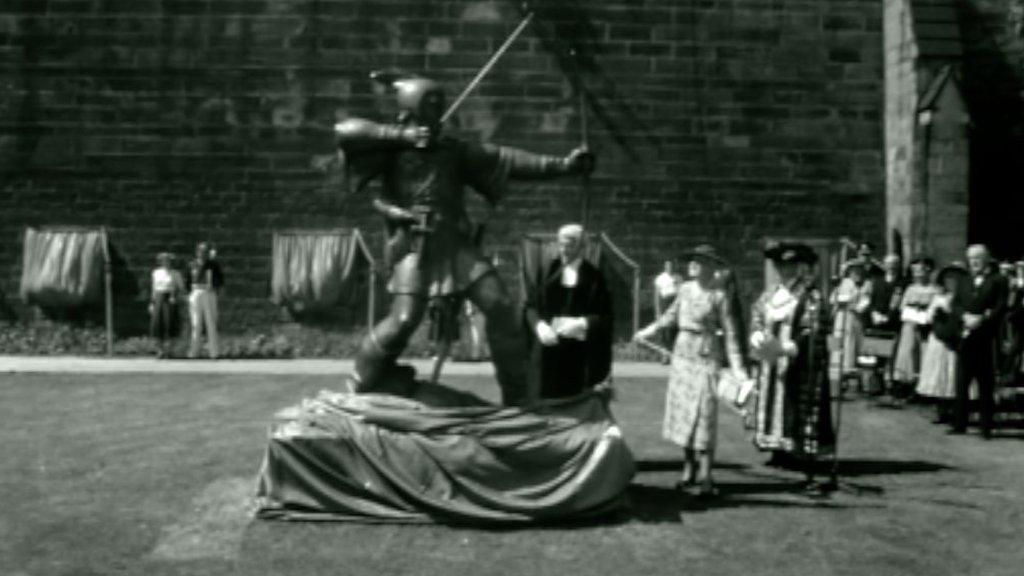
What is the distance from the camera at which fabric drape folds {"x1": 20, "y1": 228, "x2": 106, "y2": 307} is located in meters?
19.8

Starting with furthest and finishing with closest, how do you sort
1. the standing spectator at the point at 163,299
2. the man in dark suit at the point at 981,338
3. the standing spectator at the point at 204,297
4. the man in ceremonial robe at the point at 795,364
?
the standing spectator at the point at 163,299, the standing spectator at the point at 204,297, the man in dark suit at the point at 981,338, the man in ceremonial robe at the point at 795,364

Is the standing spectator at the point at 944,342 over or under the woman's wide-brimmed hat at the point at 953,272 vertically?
under

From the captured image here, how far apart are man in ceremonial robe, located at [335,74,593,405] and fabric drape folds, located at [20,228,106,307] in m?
12.4

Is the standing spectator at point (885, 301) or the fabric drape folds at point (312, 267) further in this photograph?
the fabric drape folds at point (312, 267)

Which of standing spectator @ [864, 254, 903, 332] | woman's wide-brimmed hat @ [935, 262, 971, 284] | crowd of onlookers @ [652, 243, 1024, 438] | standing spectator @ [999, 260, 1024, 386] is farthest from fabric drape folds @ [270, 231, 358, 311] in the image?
standing spectator @ [999, 260, 1024, 386]

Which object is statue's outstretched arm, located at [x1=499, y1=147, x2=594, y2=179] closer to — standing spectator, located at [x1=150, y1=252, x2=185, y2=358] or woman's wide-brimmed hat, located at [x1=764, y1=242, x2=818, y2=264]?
woman's wide-brimmed hat, located at [x1=764, y1=242, x2=818, y2=264]

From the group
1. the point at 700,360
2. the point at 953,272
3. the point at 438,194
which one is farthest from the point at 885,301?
the point at 438,194

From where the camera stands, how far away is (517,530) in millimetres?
7668

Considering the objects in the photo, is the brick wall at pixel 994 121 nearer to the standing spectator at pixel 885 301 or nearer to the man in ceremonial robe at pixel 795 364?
the standing spectator at pixel 885 301

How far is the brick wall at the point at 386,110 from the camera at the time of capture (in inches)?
794

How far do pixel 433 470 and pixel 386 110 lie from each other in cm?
1299

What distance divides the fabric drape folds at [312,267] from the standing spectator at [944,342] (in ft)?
31.7

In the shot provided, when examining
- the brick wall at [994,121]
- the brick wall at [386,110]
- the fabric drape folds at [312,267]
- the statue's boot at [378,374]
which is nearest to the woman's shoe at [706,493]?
the statue's boot at [378,374]

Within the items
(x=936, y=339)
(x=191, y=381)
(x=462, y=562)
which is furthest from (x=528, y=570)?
(x=191, y=381)
